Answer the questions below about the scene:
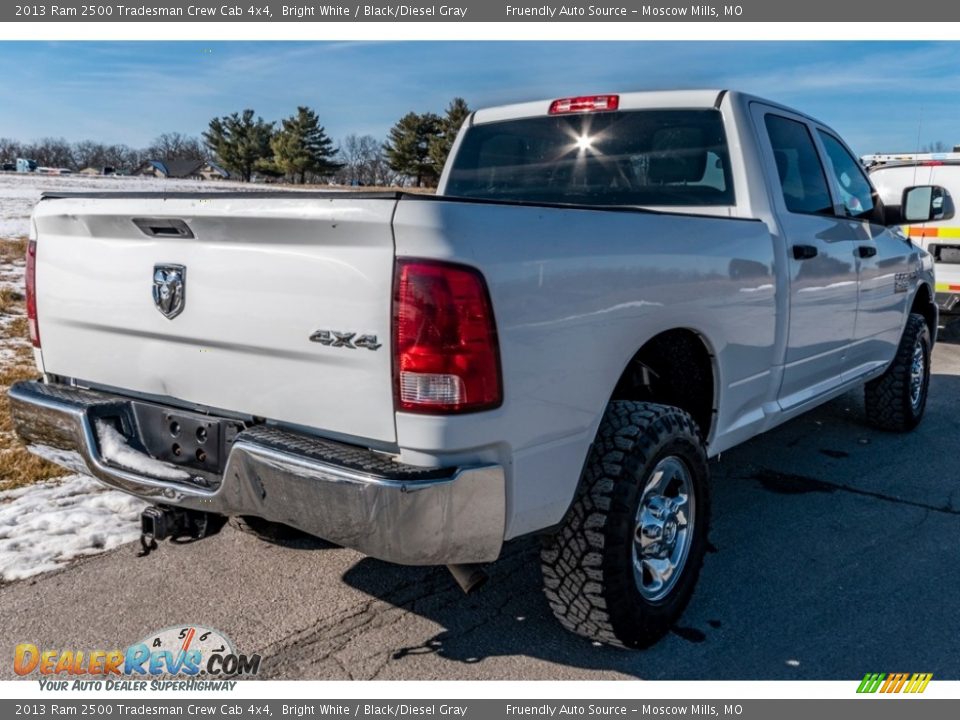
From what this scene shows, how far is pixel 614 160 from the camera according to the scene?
13.9 ft

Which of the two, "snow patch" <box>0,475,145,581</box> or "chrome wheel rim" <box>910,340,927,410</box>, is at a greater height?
"chrome wheel rim" <box>910,340,927,410</box>

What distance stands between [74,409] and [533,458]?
162 cm

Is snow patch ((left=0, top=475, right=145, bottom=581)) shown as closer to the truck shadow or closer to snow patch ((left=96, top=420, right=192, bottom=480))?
snow patch ((left=96, top=420, right=192, bottom=480))

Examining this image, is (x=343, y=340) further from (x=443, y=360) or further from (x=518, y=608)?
(x=518, y=608)

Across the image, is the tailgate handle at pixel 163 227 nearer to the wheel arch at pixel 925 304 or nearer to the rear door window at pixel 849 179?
the rear door window at pixel 849 179

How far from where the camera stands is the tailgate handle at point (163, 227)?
270cm

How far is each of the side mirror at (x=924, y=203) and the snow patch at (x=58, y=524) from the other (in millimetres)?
4733

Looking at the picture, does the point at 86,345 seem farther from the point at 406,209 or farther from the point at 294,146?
the point at 294,146

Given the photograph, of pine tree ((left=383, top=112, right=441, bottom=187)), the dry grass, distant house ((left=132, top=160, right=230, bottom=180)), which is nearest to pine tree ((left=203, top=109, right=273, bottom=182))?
distant house ((left=132, top=160, right=230, bottom=180))

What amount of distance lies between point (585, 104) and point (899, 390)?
10.2 feet

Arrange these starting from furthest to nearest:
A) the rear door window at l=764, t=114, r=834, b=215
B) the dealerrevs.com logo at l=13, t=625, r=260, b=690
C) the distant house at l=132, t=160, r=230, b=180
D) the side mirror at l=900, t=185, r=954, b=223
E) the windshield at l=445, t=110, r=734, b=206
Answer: the distant house at l=132, t=160, r=230, b=180 → the side mirror at l=900, t=185, r=954, b=223 → the rear door window at l=764, t=114, r=834, b=215 → the windshield at l=445, t=110, r=734, b=206 → the dealerrevs.com logo at l=13, t=625, r=260, b=690

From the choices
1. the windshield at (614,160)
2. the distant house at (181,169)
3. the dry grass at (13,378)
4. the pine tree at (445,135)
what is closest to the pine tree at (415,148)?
the pine tree at (445,135)

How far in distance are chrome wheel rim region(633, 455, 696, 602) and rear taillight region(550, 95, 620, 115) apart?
6.73ft

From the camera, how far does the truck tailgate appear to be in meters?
2.32
